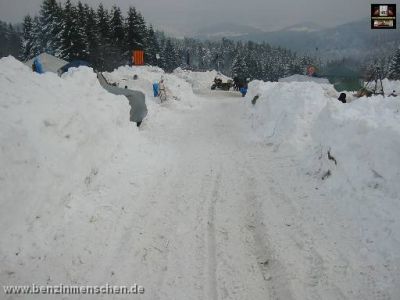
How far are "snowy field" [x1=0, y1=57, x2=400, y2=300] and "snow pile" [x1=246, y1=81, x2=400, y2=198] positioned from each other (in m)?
0.04

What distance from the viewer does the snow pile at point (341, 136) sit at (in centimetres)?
655

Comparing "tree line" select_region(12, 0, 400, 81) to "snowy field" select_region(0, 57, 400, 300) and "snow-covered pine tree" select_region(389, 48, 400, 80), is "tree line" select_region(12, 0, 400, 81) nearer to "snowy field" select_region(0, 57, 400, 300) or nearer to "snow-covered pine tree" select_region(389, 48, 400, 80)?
"snow-covered pine tree" select_region(389, 48, 400, 80)

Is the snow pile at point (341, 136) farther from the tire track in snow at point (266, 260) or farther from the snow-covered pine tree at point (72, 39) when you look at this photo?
the snow-covered pine tree at point (72, 39)

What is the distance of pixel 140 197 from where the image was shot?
26.0 feet

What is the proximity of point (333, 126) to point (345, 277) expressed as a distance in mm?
5063

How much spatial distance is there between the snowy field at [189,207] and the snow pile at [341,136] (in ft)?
0.12

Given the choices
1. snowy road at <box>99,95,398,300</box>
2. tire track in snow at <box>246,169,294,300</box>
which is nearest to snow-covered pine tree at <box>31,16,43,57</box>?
snowy road at <box>99,95,398,300</box>

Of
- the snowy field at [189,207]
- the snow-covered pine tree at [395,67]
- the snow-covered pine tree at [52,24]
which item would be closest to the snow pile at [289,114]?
the snowy field at [189,207]

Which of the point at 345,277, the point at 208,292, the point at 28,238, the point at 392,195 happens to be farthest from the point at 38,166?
the point at 392,195

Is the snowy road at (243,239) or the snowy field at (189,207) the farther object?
the snowy field at (189,207)

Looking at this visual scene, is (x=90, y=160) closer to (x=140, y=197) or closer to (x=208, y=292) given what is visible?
(x=140, y=197)

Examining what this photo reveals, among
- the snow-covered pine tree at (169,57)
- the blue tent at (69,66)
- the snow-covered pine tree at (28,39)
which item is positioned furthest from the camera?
the snow-covered pine tree at (169,57)

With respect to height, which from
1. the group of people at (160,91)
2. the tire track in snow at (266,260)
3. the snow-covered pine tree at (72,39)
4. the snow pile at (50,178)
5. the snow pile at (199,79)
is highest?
the snow-covered pine tree at (72,39)

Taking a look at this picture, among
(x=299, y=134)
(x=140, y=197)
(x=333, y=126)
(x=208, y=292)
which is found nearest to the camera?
(x=208, y=292)
